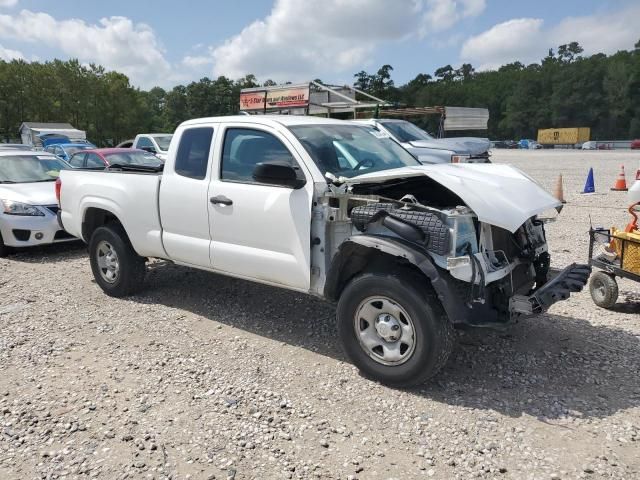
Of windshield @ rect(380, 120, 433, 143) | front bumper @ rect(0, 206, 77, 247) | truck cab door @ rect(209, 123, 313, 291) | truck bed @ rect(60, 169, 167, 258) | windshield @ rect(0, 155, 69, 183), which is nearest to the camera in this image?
truck cab door @ rect(209, 123, 313, 291)

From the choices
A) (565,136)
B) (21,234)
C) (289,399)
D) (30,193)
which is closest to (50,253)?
(21,234)

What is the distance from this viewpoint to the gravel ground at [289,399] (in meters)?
3.12

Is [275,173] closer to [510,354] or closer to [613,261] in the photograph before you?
[510,354]

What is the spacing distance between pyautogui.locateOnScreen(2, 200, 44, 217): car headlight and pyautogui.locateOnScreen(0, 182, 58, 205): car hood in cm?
8

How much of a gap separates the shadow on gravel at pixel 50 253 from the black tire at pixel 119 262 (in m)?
2.47

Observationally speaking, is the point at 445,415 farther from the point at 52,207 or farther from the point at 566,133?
the point at 566,133

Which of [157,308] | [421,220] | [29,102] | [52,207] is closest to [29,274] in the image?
[52,207]

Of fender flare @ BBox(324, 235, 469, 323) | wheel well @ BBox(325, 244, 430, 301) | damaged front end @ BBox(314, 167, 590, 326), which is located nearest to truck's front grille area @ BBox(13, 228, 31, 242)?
damaged front end @ BBox(314, 167, 590, 326)

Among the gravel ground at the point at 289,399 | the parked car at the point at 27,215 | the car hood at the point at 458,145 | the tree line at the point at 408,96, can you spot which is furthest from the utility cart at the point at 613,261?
the tree line at the point at 408,96

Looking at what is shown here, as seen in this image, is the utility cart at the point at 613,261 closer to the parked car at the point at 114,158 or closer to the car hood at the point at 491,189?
the car hood at the point at 491,189

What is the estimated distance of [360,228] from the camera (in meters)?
4.09

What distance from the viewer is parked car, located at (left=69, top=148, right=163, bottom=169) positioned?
38.5ft

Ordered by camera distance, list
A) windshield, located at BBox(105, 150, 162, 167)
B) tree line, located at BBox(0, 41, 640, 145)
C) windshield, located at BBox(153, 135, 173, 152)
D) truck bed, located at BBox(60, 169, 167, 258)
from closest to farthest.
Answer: truck bed, located at BBox(60, 169, 167, 258) → windshield, located at BBox(105, 150, 162, 167) → windshield, located at BBox(153, 135, 173, 152) → tree line, located at BBox(0, 41, 640, 145)

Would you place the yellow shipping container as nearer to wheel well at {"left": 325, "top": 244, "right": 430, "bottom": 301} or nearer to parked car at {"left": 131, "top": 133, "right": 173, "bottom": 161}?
parked car at {"left": 131, "top": 133, "right": 173, "bottom": 161}
